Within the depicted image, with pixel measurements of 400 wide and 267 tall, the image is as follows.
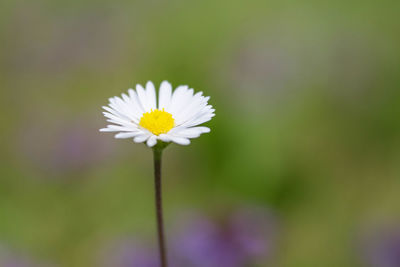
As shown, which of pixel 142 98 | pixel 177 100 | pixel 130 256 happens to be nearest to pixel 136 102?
pixel 142 98

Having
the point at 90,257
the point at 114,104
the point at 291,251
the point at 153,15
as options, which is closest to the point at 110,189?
the point at 90,257

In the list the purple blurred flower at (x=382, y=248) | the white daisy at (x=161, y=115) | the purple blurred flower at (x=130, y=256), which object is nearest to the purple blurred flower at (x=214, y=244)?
the purple blurred flower at (x=130, y=256)

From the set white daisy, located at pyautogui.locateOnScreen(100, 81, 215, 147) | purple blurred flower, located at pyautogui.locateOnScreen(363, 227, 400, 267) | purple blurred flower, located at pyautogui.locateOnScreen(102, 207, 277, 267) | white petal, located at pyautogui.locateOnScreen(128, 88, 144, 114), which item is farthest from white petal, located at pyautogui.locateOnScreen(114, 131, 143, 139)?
purple blurred flower, located at pyautogui.locateOnScreen(363, 227, 400, 267)

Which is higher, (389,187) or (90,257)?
(389,187)

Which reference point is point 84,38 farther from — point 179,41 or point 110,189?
point 110,189

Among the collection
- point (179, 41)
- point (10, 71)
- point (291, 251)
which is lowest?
point (291, 251)

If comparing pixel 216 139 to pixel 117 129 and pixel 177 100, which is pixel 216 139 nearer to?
pixel 177 100

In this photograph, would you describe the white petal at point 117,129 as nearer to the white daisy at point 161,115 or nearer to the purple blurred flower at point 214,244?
the white daisy at point 161,115

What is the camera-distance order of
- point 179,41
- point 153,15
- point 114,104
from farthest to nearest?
point 153,15 < point 179,41 < point 114,104
